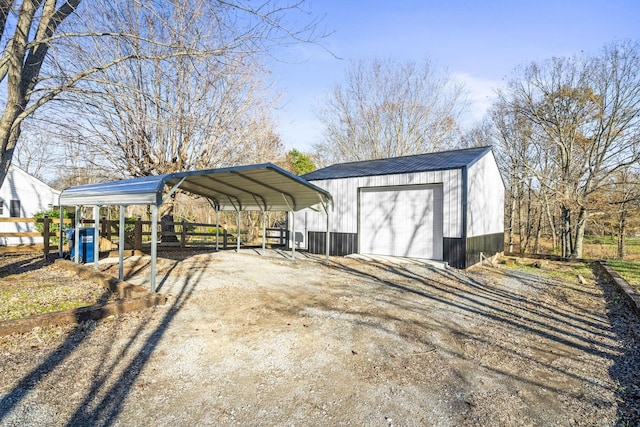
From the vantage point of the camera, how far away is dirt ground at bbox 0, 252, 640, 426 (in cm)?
250

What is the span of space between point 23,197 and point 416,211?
17942 mm

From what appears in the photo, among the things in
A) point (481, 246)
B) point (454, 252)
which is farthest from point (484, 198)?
point (454, 252)

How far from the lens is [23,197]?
1609 cm

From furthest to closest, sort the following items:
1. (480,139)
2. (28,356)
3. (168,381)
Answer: (480,139) < (28,356) < (168,381)

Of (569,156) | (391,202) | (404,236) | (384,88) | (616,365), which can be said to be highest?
(384,88)

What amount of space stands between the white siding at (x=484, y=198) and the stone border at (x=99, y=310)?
839 cm

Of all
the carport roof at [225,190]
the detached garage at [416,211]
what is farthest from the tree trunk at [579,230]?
the carport roof at [225,190]

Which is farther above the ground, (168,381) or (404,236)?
(404,236)

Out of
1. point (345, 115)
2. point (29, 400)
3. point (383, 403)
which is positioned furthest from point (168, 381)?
point (345, 115)

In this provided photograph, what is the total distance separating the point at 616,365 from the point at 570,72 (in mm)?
18881

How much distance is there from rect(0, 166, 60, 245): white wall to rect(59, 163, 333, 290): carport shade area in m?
9.48

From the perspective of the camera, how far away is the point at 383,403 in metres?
2.66

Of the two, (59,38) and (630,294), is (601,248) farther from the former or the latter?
(59,38)

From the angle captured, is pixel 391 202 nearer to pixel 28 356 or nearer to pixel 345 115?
pixel 28 356
